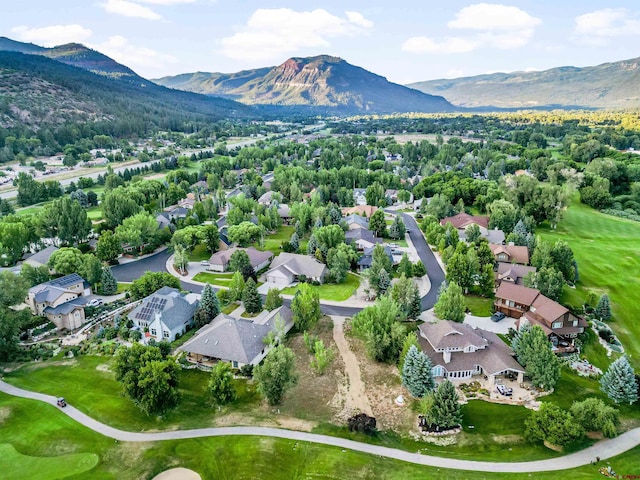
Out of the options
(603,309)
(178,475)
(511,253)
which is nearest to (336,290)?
(511,253)

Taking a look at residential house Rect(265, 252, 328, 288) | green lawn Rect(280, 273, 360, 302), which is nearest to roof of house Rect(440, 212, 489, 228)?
green lawn Rect(280, 273, 360, 302)

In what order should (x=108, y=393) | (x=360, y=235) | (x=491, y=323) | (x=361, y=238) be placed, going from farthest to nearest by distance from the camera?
1. (x=360, y=235)
2. (x=361, y=238)
3. (x=491, y=323)
4. (x=108, y=393)

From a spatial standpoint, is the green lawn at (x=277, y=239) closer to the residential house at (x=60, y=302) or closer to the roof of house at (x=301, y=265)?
the roof of house at (x=301, y=265)

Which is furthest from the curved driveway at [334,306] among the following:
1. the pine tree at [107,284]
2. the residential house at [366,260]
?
the residential house at [366,260]

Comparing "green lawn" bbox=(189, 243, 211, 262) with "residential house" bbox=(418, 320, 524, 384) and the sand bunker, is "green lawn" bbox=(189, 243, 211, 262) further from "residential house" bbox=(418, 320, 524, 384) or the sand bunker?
the sand bunker

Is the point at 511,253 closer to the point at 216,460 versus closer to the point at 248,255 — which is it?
the point at 248,255

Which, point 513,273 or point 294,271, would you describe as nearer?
point 513,273

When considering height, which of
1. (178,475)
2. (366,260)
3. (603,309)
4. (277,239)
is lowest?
(277,239)
